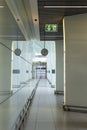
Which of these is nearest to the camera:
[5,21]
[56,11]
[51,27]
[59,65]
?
[5,21]

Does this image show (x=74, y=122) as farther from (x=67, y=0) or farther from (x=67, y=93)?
(x=67, y=0)

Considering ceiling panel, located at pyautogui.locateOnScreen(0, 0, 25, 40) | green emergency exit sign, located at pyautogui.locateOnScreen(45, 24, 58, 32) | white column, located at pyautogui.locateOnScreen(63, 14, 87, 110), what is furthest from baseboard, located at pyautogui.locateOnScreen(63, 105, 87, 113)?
ceiling panel, located at pyautogui.locateOnScreen(0, 0, 25, 40)

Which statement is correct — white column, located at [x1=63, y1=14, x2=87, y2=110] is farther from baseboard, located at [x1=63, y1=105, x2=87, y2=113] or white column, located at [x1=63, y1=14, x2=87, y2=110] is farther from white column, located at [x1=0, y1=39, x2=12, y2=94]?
white column, located at [x1=0, y1=39, x2=12, y2=94]

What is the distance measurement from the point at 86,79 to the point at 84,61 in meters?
0.65

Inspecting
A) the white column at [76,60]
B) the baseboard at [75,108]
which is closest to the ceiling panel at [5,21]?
the white column at [76,60]

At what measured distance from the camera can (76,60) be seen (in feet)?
30.3

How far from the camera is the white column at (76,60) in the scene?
907 centimetres

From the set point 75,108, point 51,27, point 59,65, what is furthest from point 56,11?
point 59,65

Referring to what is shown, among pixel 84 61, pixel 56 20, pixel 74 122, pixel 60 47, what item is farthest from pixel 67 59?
pixel 60 47

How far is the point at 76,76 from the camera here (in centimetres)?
921

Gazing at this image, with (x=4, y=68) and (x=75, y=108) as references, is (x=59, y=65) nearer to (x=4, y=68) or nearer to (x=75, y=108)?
(x=75, y=108)

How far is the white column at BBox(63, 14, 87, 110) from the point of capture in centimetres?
907

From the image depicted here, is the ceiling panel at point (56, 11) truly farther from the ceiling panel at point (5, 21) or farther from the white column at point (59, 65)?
the white column at point (59, 65)

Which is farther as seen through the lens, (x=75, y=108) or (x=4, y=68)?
(x=75, y=108)
